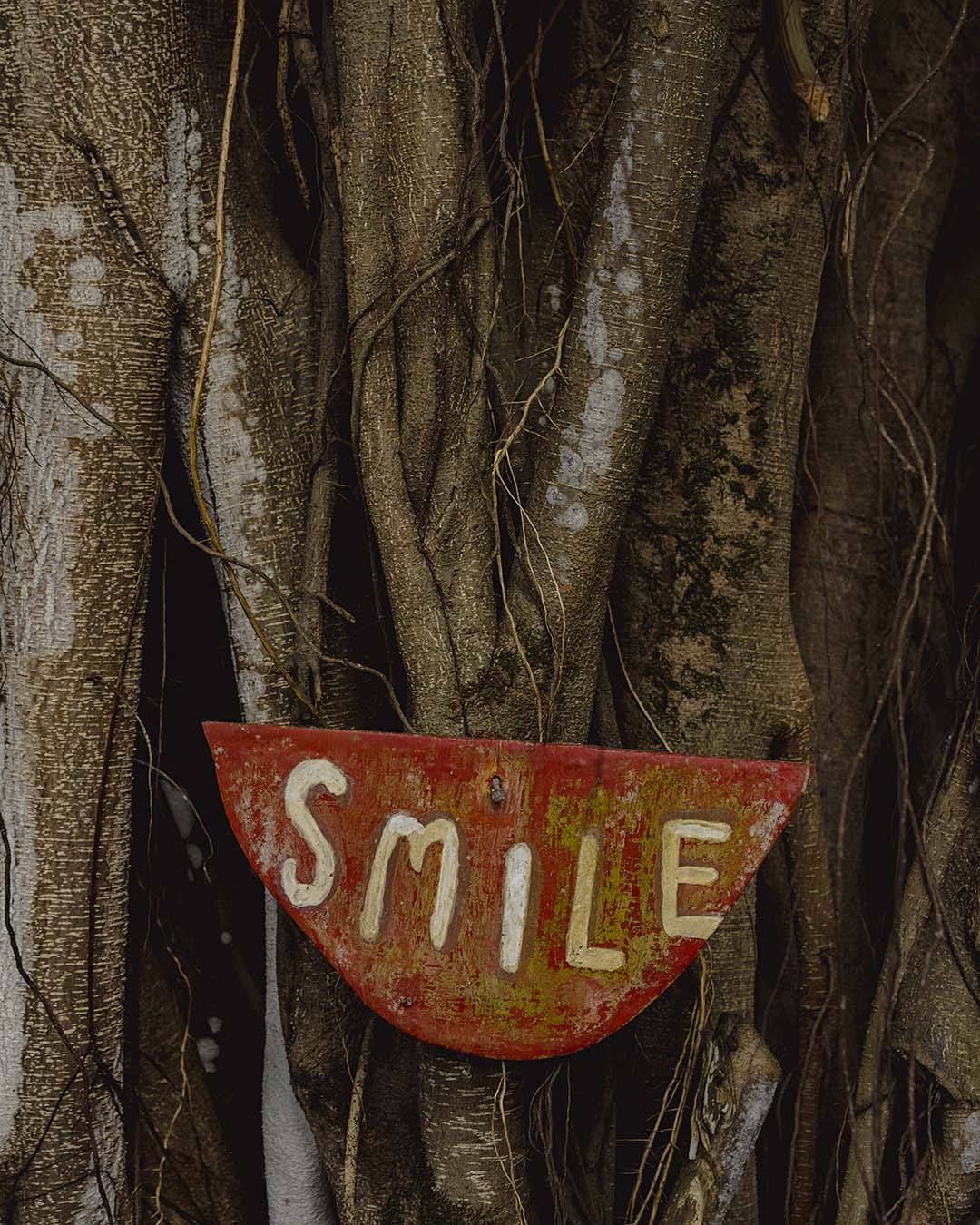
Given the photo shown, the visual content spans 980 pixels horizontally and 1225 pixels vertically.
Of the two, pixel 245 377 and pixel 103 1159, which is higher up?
pixel 245 377

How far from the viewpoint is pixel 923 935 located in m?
1.51

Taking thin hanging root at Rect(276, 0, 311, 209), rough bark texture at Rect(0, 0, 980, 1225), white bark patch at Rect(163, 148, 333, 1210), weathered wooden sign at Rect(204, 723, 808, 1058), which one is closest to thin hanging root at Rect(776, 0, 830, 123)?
rough bark texture at Rect(0, 0, 980, 1225)

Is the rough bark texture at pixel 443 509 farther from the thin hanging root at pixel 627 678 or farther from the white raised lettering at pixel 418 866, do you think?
the white raised lettering at pixel 418 866

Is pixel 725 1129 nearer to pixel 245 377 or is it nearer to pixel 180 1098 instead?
pixel 180 1098

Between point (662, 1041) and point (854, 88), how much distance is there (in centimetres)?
145

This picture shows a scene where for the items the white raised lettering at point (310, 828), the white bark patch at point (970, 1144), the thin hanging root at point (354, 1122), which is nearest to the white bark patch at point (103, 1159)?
the thin hanging root at point (354, 1122)

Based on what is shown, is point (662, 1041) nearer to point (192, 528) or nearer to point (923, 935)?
point (923, 935)

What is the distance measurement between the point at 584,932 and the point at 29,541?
2.82 feet

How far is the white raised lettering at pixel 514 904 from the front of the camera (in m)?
1.15

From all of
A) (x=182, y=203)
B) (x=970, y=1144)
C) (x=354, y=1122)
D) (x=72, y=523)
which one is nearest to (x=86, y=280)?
(x=182, y=203)

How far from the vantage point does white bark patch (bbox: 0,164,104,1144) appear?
134 centimetres

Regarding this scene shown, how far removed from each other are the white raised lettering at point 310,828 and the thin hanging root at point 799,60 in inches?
41.6

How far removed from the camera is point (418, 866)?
1159 millimetres

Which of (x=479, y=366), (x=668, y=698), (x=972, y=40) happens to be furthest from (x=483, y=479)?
(x=972, y=40)
